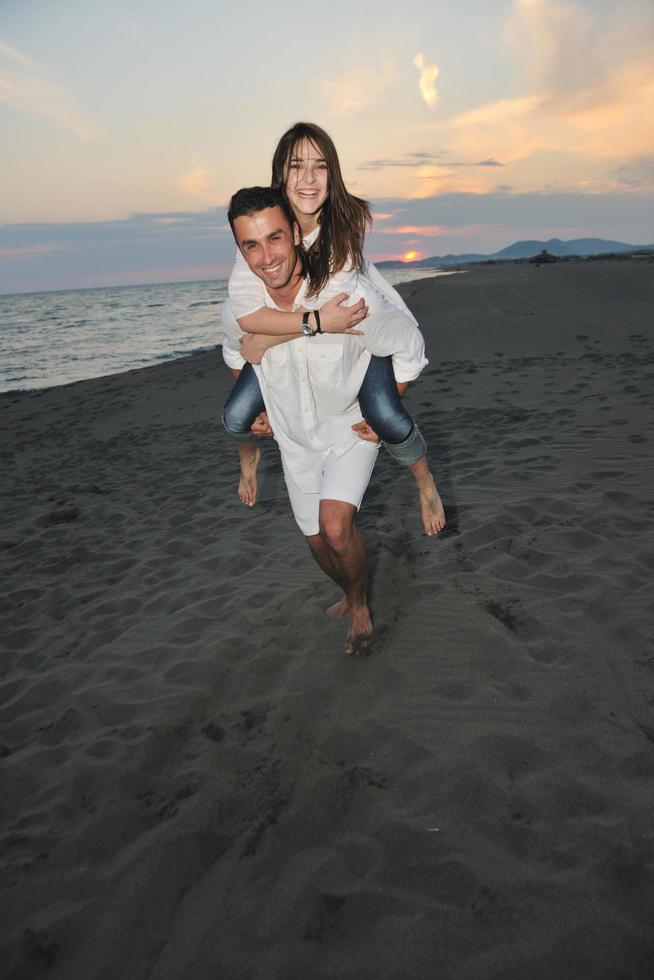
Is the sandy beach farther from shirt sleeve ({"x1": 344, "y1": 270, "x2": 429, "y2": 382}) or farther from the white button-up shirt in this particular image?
shirt sleeve ({"x1": 344, "y1": 270, "x2": 429, "y2": 382})

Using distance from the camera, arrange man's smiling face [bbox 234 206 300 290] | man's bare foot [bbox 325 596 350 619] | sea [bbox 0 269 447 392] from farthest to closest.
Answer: sea [bbox 0 269 447 392] < man's bare foot [bbox 325 596 350 619] < man's smiling face [bbox 234 206 300 290]

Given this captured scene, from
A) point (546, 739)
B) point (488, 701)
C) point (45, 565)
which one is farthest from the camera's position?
point (45, 565)

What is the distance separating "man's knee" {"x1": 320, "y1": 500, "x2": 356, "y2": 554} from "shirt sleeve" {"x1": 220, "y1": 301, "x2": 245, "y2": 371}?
3.37 feet

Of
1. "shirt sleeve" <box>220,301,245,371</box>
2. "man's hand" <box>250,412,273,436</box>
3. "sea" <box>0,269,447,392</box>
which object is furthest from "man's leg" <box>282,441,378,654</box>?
"sea" <box>0,269,447,392</box>

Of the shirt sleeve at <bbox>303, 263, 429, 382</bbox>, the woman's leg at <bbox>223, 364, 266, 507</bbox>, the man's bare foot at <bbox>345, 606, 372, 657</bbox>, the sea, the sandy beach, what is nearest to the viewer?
the sandy beach

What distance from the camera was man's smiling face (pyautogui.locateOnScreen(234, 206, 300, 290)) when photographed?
9.34 feet

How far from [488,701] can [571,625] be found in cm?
86

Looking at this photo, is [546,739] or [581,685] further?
[581,685]

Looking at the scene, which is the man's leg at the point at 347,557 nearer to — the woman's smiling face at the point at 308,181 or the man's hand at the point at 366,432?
the man's hand at the point at 366,432

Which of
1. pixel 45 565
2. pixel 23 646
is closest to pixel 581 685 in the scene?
pixel 23 646

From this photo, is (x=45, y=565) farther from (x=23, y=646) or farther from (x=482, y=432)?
(x=482, y=432)

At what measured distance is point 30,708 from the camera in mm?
3742

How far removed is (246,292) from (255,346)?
29cm

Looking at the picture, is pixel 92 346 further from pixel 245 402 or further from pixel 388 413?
pixel 388 413
